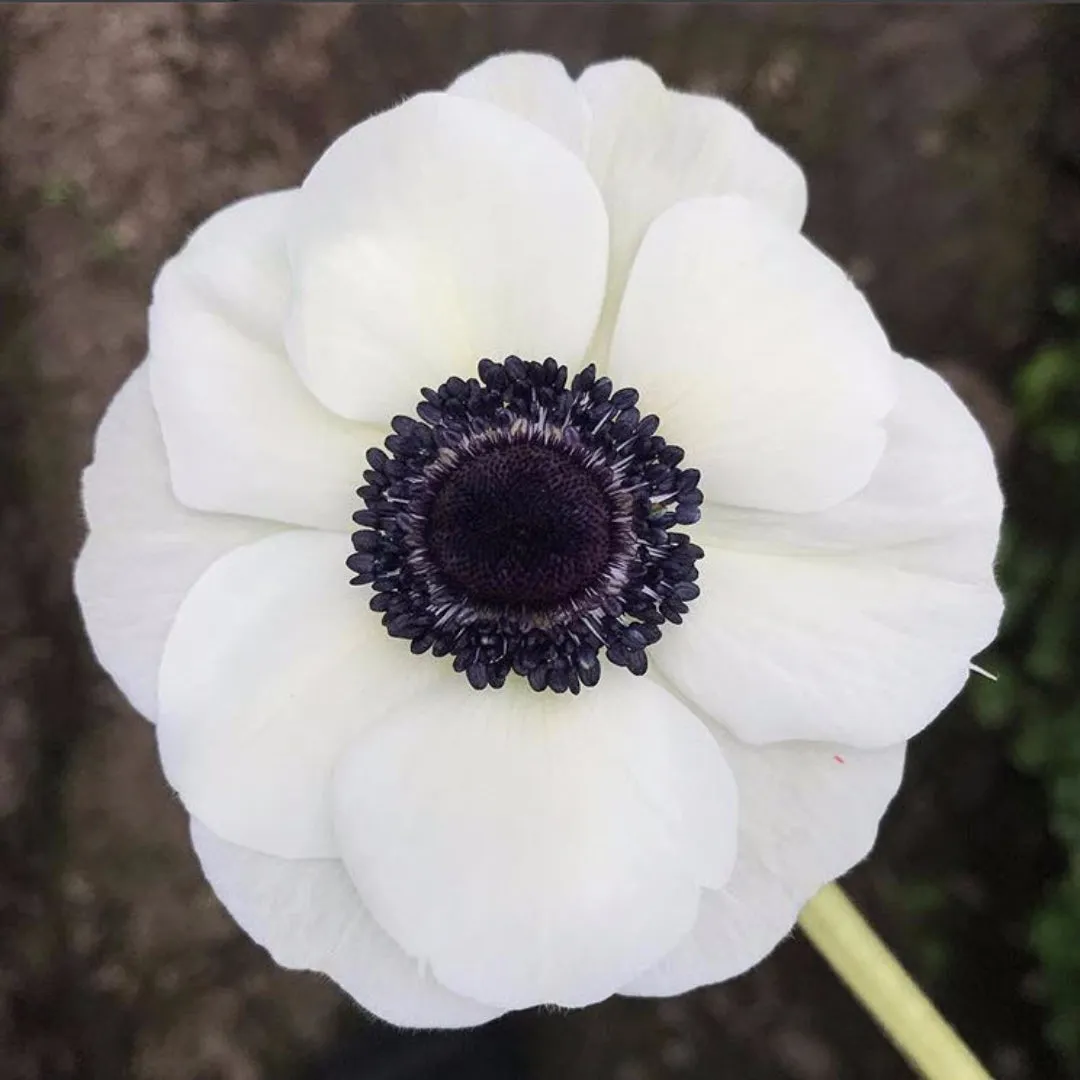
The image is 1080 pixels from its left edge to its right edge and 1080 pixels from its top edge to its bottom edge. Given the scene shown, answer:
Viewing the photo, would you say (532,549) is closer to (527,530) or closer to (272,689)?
(527,530)

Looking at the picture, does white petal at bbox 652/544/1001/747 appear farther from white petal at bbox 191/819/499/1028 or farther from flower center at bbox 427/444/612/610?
white petal at bbox 191/819/499/1028

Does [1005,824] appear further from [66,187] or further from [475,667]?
[66,187]

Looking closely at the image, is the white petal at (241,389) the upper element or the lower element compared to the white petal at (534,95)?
lower

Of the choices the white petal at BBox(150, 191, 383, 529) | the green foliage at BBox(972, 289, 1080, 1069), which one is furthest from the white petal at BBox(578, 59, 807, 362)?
the green foliage at BBox(972, 289, 1080, 1069)

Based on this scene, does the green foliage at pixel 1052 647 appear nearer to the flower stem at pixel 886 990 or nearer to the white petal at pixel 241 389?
the flower stem at pixel 886 990

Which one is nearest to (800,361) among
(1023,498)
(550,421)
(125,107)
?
(550,421)

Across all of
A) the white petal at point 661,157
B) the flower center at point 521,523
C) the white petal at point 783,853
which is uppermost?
the white petal at point 661,157

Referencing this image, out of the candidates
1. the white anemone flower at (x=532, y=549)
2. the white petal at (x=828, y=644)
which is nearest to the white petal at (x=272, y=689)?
the white anemone flower at (x=532, y=549)

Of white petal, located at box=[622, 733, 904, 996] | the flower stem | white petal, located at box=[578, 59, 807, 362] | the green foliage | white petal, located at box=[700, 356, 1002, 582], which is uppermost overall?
white petal, located at box=[578, 59, 807, 362]
